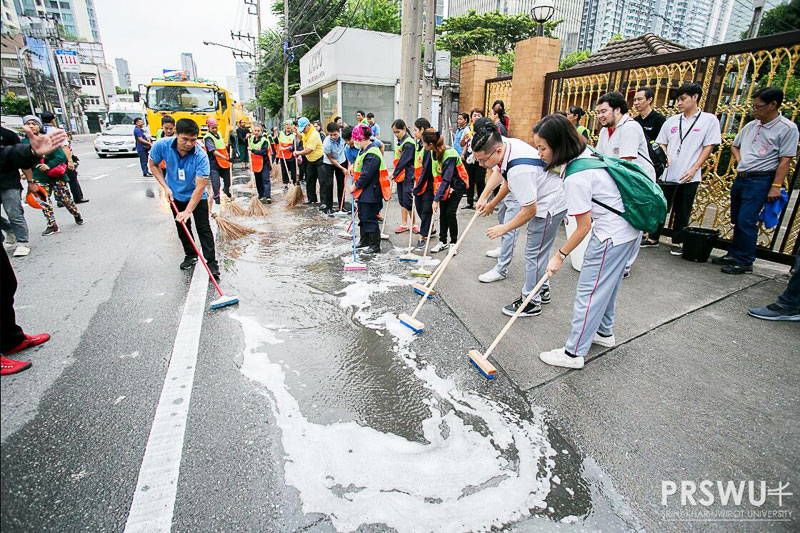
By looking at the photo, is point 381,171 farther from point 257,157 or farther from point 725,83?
point 257,157

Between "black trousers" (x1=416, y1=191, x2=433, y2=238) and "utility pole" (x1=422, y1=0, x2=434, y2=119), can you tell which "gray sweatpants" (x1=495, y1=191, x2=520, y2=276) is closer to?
"black trousers" (x1=416, y1=191, x2=433, y2=238)

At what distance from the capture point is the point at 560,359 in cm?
296

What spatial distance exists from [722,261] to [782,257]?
54 centimetres

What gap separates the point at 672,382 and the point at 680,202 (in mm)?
3292

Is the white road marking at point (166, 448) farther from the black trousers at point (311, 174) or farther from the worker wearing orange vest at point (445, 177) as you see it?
the black trousers at point (311, 174)

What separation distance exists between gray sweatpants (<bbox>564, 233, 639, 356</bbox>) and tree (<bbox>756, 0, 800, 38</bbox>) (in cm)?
2721

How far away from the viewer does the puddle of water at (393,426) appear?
191cm

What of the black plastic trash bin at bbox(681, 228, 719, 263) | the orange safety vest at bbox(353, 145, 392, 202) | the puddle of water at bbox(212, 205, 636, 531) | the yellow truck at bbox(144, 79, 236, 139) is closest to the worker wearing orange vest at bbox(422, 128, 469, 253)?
the orange safety vest at bbox(353, 145, 392, 202)

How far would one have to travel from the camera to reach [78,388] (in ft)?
8.93

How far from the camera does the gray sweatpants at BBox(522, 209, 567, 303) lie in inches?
144

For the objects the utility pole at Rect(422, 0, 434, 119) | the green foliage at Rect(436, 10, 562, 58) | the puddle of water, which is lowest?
the puddle of water

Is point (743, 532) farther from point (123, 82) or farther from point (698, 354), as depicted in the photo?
point (123, 82)

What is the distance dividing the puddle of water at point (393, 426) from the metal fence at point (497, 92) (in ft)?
21.5

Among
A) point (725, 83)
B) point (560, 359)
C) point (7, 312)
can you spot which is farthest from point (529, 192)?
point (7, 312)
